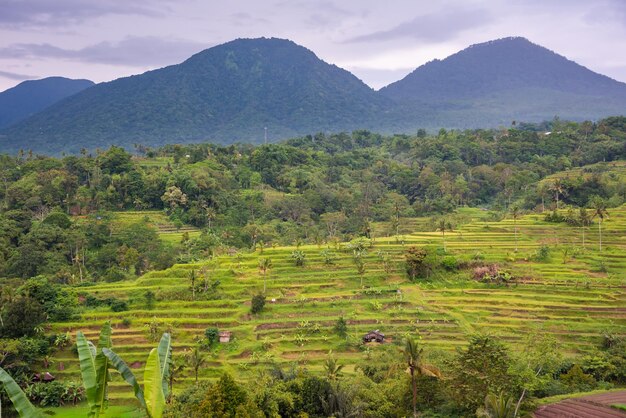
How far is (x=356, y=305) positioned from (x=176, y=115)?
494ft

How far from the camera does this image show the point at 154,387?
8703 millimetres

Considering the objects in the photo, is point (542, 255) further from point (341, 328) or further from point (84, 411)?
point (84, 411)

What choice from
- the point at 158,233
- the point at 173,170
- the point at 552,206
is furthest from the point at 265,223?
the point at 552,206

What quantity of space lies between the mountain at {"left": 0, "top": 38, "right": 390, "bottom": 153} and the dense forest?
71.8m

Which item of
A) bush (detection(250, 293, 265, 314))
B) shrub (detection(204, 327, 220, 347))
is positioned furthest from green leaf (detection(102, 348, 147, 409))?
bush (detection(250, 293, 265, 314))

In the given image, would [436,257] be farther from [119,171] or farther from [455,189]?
[119,171]

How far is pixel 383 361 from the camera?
23781 mm

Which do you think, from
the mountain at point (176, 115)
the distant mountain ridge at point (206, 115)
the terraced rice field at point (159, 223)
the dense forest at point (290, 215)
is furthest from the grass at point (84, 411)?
the distant mountain ridge at point (206, 115)

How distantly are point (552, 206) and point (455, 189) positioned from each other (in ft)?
49.8

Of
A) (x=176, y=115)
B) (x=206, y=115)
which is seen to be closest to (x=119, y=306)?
(x=176, y=115)

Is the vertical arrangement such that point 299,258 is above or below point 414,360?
below

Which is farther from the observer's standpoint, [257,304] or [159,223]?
[159,223]

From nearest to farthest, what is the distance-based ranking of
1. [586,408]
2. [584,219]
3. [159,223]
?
1. [586,408]
2. [584,219]
3. [159,223]

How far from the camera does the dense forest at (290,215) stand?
61.6 feet
